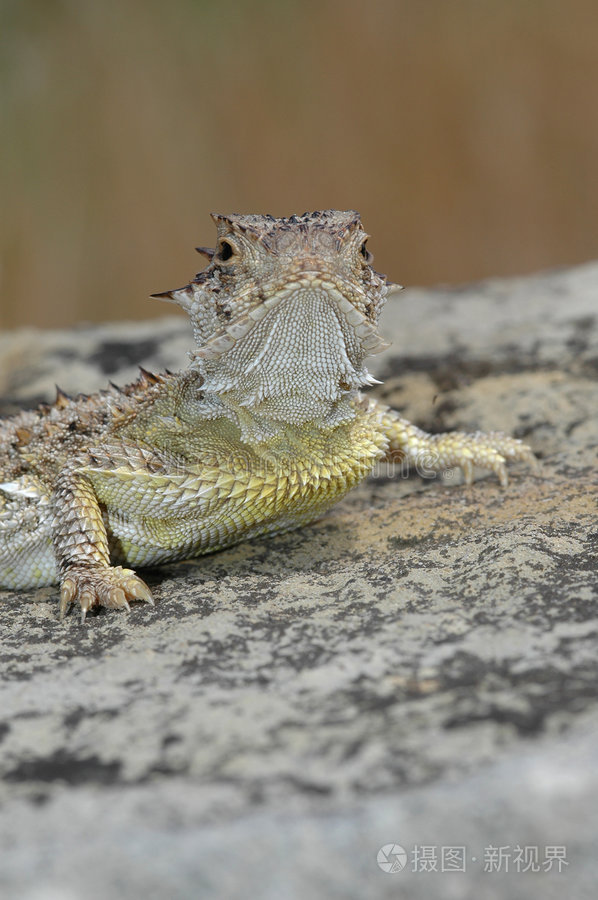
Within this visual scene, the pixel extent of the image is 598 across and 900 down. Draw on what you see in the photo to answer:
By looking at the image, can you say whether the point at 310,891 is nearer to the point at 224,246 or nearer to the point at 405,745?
the point at 405,745

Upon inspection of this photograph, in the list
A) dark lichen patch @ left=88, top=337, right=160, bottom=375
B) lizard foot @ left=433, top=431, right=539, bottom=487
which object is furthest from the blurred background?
lizard foot @ left=433, top=431, right=539, bottom=487

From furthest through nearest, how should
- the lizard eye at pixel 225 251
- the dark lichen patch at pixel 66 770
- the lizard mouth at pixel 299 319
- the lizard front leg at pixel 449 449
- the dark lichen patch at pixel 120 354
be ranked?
the dark lichen patch at pixel 120 354
the lizard front leg at pixel 449 449
the lizard eye at pixel 225 251
the lizard mouth at pixel 299 319
the dark lichen patch at pixel 66 770

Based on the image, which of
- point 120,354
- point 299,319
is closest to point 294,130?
point 120,354

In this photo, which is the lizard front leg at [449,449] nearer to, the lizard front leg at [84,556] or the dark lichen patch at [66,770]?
the lizard front leg at [84,556]

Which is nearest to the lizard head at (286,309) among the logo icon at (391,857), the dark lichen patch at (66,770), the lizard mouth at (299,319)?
the lizard mouth at (299,319)

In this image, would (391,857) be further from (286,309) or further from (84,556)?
(84,556)

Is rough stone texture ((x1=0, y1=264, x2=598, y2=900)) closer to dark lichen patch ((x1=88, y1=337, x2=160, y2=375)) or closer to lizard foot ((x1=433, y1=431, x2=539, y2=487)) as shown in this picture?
lizard foot ((x1=433, y1=431, x2=539, y2=487))
